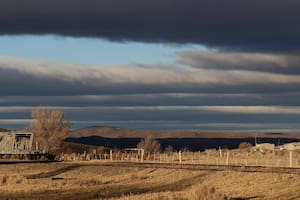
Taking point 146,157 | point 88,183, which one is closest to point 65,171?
point 88,183

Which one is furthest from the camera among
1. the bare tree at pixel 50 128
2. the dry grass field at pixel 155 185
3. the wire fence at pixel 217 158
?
the bare tree at pixel 50 128

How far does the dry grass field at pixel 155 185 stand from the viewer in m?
43.2

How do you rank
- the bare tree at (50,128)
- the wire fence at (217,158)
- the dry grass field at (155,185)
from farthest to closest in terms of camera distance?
the bare tree at (50,128)
the wire fence at (217,158)
the dry grass field at (155,185)

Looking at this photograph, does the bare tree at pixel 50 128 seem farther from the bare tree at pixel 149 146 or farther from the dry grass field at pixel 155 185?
the dry grass field at pixel 155 185

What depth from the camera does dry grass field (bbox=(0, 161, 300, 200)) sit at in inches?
1702

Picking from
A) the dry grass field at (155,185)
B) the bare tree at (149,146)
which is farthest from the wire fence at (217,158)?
the bare tree at (149,146)

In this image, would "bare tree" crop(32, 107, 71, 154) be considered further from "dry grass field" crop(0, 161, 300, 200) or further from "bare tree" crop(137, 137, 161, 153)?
"dry grass field" crop(0, 161, 300, 200)

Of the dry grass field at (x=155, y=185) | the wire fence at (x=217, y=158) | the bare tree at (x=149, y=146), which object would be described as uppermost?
the bare tree at (x=149, y=146)

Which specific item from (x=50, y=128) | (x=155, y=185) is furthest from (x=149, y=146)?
(x=155, y=185)

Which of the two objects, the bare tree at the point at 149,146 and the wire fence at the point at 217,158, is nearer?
the wire fence at the point at 217,158

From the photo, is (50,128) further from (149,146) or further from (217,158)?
(217,158)

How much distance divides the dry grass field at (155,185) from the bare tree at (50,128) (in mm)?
49011

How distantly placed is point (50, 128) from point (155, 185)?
227 feet

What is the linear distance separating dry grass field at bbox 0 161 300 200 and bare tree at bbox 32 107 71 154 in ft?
161
